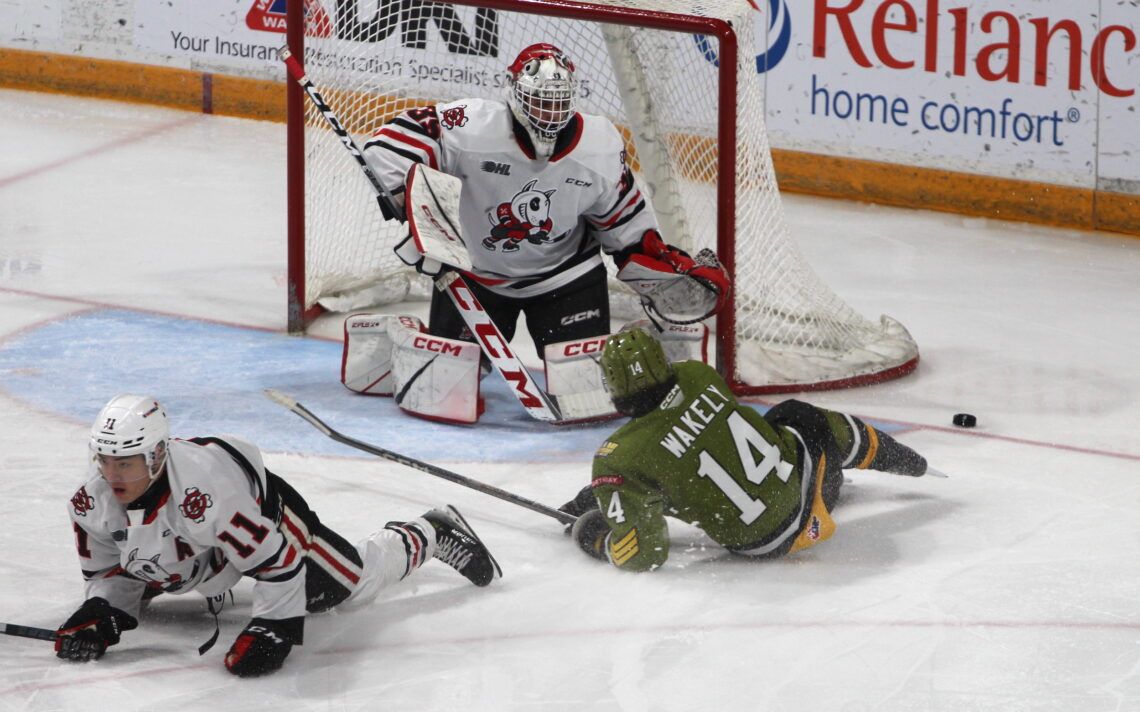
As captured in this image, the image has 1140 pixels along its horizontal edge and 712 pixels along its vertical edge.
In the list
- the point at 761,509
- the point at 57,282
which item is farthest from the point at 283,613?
the point at 57,282

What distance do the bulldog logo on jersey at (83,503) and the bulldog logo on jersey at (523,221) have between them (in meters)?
1.86

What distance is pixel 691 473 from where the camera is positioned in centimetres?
395

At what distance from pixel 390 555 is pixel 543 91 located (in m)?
1.45

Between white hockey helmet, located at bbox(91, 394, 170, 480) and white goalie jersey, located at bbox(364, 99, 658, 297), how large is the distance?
1766mm

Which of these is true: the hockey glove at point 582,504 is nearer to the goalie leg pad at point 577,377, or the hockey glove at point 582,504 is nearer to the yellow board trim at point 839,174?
the goalie leg pad at point 577,377

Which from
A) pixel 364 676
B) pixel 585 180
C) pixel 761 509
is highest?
pixel 585 180

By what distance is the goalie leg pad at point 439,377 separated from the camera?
201 inches

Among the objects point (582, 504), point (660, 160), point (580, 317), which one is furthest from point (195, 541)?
point (660, 160)

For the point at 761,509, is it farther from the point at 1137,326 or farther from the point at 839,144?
the point at 839,144

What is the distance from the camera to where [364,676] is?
3.67 m

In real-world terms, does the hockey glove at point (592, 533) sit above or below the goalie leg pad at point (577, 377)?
below

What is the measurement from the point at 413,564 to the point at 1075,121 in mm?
3905

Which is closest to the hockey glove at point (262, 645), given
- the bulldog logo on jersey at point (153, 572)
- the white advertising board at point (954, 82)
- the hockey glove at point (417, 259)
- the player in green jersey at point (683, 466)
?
the bulldog logo on jersey at point (153, 572)

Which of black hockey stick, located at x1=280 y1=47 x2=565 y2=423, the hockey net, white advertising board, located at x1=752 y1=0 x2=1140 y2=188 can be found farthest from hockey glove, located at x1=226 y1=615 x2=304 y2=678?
white advertising board, located at x1=752 y1=0 x2=1140 y2=188
